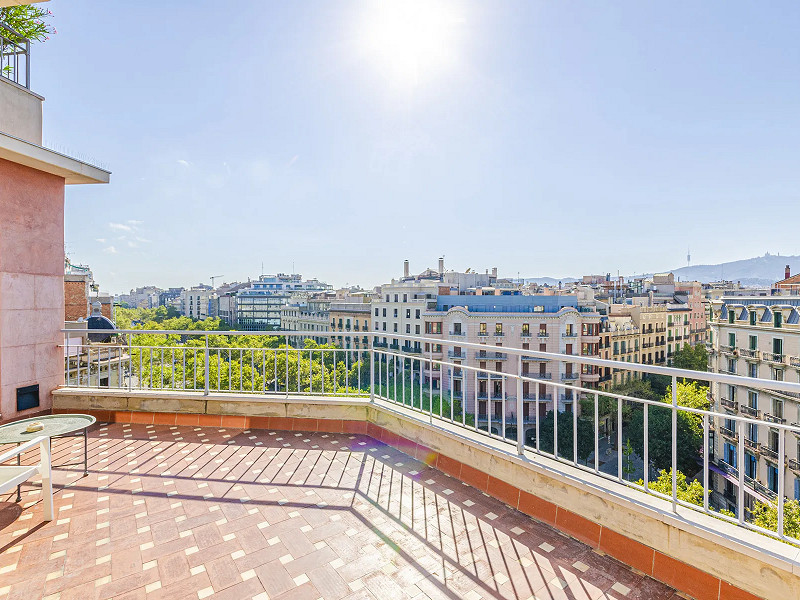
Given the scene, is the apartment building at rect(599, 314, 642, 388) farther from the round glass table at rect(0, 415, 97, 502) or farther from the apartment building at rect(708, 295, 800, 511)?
the round glass table at rect(0, 415, 97, 502)

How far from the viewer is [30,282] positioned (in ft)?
16.0

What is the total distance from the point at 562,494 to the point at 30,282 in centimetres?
636

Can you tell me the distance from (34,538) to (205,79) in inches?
412

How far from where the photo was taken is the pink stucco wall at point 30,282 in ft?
15.2

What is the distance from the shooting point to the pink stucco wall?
4625mm

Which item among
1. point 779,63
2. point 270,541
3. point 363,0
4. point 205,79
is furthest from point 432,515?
point 779,63

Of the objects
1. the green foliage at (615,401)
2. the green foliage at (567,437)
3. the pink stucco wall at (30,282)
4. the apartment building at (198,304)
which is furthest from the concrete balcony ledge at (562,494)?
the apartment building at (198,304)

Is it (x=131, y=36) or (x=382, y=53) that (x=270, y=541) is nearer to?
(x=382, y=53)

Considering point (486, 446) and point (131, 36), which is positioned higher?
point (131, 36)

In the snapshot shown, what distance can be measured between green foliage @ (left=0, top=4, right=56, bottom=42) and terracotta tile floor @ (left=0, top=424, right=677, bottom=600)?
655 cm

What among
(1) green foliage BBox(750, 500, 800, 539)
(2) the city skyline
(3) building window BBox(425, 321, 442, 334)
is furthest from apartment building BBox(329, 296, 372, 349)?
(1) green foliage BBox(750, 500, 800, 539)

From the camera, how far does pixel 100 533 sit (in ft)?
8.18

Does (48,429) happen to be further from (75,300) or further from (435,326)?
(435,326)

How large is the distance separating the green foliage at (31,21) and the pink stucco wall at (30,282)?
2786 mm
